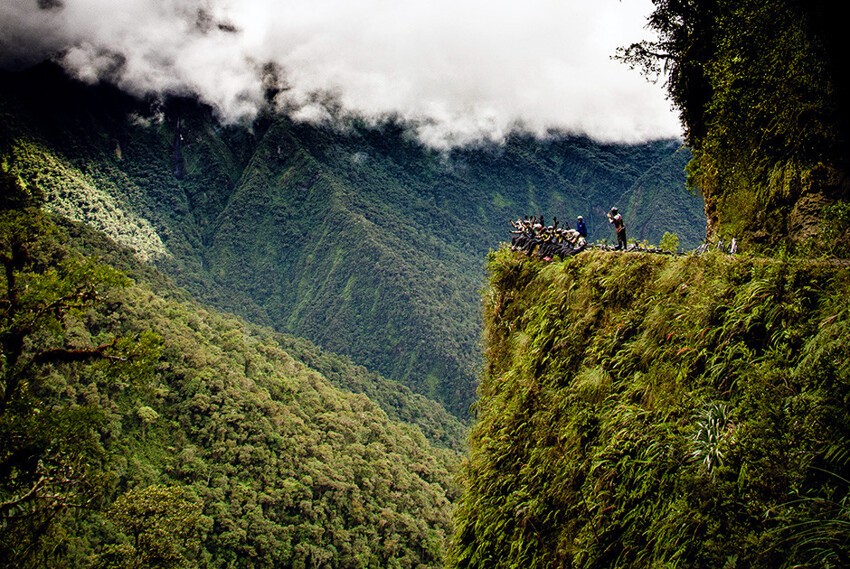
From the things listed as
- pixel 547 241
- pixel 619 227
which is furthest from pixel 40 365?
pixel 619 227

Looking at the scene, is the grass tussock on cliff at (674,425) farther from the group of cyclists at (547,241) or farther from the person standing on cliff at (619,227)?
the person standing on cliff at (619,227)

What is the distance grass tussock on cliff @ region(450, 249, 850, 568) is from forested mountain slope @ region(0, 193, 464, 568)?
4171 mm

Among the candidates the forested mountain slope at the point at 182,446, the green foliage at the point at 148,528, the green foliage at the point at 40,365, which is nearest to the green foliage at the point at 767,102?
the forested mountain slope at the point at 182,446

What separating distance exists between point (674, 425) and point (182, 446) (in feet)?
269

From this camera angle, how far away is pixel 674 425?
5.10 metres

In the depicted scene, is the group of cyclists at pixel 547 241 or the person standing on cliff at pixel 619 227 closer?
the group of cyclists at pixel 547 241

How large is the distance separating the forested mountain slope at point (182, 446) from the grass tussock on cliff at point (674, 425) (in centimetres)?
417

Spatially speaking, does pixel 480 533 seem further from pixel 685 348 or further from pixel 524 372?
pixel 685 348

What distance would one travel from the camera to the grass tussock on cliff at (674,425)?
12.5 feet

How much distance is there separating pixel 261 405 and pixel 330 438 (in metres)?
13.2

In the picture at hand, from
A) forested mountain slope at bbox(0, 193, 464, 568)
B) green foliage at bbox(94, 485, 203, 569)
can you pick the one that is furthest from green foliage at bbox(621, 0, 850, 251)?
green foliage at bbox(94, 485, 203, 569)

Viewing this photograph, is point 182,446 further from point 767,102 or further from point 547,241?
point 767,102

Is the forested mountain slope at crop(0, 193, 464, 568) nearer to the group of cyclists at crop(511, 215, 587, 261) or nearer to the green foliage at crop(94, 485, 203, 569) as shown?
the green foliage at crop(94, 485, 203, 569)

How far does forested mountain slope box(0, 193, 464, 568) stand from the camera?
9898 mm
